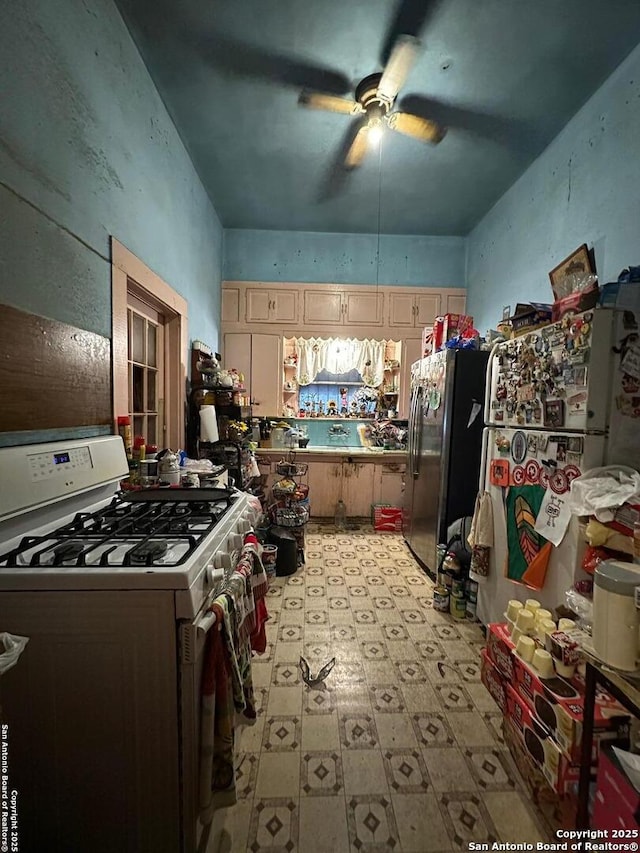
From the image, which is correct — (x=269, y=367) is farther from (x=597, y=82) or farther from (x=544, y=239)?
(x=597, y=82)

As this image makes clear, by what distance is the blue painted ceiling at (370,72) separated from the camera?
5.13ft

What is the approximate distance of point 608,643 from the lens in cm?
83

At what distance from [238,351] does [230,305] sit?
51 cm

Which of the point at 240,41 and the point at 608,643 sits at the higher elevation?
the point at 240,41

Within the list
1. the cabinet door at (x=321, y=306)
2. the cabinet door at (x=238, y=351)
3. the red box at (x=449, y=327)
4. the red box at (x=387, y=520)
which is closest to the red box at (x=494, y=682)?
the red box at (x=387, y=520)

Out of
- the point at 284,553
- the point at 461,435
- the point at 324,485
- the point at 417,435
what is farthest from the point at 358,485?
the point at 461,435

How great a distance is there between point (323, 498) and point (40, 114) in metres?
3.27

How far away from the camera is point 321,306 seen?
3768 mm

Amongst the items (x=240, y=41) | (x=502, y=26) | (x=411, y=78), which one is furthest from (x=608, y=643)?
(x=240, y=41)

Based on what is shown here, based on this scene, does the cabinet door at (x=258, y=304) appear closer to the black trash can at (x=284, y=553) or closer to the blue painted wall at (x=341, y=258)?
the blue painted wall at (x=341, y=258)

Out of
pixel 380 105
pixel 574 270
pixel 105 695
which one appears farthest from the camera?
pixel 574 270

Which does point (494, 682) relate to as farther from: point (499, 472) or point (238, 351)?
point (238, 351)

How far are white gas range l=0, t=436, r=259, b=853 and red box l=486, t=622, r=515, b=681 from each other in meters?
1.19

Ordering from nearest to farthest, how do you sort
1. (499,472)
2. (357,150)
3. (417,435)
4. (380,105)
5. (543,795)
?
(543,795) < (499,472) < (380,105) < (357,150) < (417,435)
